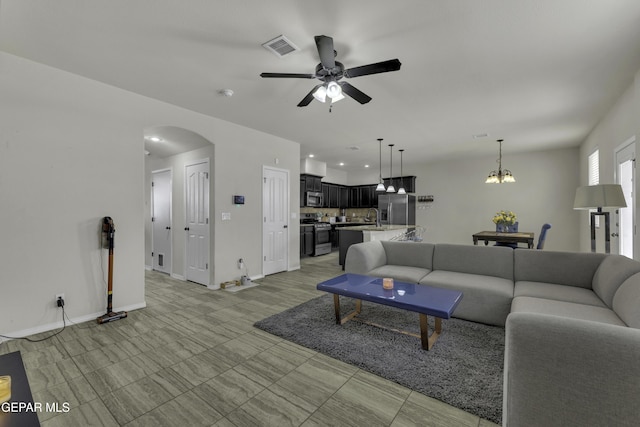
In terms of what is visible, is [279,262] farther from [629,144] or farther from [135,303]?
[629,144]

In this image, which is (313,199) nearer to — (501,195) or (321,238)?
(321,238)

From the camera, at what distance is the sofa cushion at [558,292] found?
251 centimetres

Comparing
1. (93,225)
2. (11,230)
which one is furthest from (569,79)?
(11,230)

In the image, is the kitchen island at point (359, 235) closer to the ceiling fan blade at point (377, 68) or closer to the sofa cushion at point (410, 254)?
the sofa cushion at point (410, 254)

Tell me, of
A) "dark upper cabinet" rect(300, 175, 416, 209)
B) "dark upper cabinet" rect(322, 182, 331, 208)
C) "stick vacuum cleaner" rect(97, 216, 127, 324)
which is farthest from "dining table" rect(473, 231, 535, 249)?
"stick vacuum cleaner" rect(97, 216, 127, 324)

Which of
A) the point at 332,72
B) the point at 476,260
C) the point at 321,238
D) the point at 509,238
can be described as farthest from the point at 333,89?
the point at 321,238

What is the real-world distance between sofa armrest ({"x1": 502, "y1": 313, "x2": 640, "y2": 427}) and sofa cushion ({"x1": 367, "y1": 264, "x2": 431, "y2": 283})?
2249 millimetres

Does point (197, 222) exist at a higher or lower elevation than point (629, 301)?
higher

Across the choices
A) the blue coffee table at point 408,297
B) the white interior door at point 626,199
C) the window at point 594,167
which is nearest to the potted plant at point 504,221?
the window at point 594,167

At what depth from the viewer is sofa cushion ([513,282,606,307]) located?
2.51 m

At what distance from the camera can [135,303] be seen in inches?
139

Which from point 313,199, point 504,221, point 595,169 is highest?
point 595,169

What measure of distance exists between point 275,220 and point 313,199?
2869 mm

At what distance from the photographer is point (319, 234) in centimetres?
786
